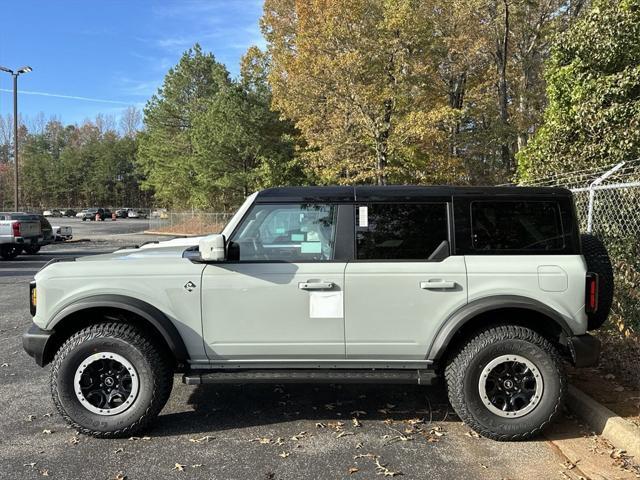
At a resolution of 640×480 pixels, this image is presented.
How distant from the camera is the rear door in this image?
386 cm

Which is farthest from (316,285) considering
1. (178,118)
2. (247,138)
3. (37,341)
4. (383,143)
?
(178,118)

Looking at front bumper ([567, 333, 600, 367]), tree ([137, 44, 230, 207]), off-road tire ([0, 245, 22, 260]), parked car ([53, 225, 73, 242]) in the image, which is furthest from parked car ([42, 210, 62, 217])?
front bumper ([567, 333, 600, 367])

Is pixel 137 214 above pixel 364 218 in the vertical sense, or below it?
above

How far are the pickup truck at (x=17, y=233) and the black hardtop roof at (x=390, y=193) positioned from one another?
648 inches

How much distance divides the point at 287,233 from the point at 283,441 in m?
1.51

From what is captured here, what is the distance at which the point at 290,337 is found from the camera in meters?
3.91

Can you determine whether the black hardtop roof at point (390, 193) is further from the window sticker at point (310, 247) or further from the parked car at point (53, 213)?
the parked car at point (53, 213)

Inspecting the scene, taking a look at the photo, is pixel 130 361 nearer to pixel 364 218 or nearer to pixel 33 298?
pixel 33 298

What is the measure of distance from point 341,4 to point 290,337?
17.0m

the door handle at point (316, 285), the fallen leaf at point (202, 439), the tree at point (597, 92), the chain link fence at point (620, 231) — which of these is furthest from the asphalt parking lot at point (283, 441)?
the tree at point (597, 92)

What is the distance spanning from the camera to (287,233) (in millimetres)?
4043

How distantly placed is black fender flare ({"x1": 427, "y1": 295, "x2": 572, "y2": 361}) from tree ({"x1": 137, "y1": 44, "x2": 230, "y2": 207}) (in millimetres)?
37640

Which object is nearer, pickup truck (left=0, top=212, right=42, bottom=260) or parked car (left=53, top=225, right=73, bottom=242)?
pickup truck (left=0, top=212, right=42, bottom=260)

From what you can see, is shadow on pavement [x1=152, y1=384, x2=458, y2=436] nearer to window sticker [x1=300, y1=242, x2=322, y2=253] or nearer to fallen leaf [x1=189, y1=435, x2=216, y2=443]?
fallen leaf [x1=189, y1=435, x2=216, y2=443]
